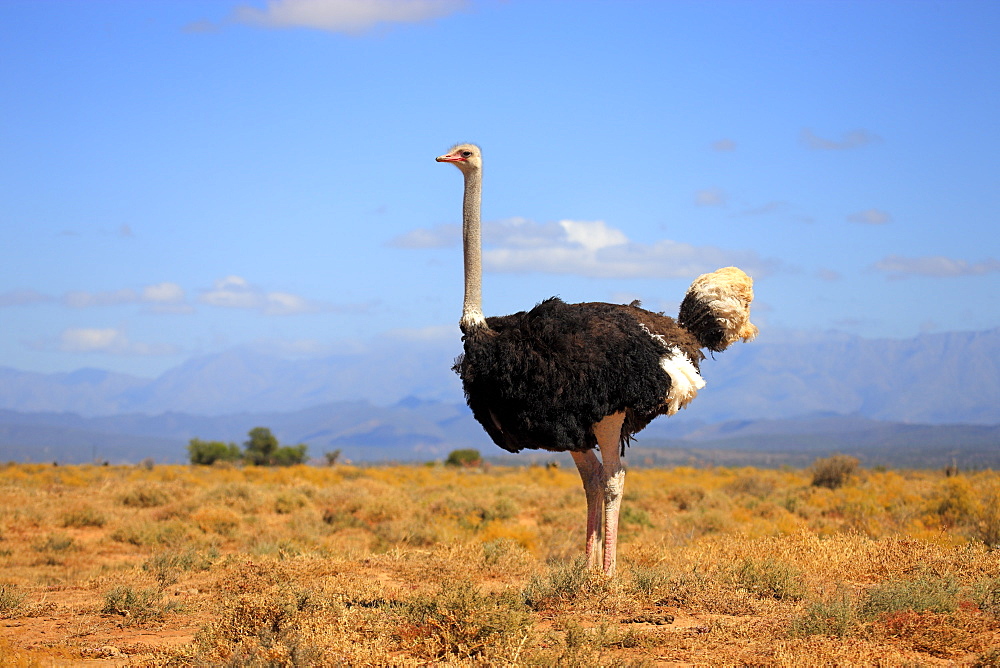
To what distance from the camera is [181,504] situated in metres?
18.0

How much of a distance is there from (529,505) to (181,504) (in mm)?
6406

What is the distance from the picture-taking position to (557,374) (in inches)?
340

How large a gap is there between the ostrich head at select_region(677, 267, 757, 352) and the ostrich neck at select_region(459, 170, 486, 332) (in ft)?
8.06

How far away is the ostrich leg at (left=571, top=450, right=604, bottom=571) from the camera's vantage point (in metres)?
→ 9.43

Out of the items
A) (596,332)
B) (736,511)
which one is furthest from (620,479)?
(736,511)

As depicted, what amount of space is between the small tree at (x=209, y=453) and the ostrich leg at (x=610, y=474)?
3764 cm

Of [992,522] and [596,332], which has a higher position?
[596,332]

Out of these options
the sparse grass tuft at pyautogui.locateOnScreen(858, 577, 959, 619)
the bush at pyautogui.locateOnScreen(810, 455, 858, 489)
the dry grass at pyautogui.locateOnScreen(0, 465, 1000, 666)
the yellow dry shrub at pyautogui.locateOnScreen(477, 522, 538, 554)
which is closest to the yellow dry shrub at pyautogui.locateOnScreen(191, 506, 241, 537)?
the dry grass at pyautogui.locateOnScreen(0, 465, 1000, 666)

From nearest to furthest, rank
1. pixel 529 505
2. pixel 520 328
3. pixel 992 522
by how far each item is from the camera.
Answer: pixel 520 328
pixel 992 522
pixel 529 505

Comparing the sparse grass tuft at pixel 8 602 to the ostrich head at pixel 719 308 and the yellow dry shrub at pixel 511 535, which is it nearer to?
the yellow dry shrub at pixel 511 535

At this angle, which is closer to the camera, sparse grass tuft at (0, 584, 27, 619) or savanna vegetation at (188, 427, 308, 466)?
sparse grass tuft at (0, 584, 27, 619)

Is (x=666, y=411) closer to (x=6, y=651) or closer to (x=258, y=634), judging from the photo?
(x=258, y=634)

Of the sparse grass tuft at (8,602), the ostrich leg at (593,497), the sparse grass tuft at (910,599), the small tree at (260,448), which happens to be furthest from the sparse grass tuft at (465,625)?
the small tree at (260,448)

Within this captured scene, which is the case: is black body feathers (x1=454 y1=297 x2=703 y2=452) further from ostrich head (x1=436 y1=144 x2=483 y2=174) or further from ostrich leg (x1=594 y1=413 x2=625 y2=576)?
ostrich head (x1=436 y1=144 x2=483 y2=174)
